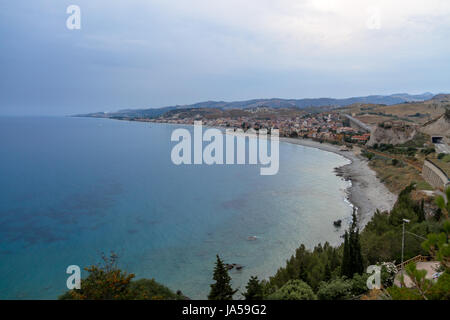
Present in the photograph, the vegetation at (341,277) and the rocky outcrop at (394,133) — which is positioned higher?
the rocky outcrop at (394,133)

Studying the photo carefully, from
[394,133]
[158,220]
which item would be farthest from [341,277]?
[394,133]

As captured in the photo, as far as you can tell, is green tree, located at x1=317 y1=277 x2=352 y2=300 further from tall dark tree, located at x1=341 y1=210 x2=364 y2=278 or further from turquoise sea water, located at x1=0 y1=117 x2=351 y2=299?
turquoise sea water, located at x1=0 y1=117 x2=351 y2=299

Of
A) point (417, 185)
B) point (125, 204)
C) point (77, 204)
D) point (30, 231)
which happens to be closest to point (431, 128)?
point (417, 185)

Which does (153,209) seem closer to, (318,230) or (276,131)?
(318,230)

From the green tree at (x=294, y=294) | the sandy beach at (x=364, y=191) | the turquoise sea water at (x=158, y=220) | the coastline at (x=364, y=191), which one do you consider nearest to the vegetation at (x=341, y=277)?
the green tree at (x=294, y=294)

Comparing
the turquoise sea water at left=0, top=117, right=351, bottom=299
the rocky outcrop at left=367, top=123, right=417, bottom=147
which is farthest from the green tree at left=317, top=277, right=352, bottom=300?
the rocky outcrop at left=367, top=123, right=417, bottom=147

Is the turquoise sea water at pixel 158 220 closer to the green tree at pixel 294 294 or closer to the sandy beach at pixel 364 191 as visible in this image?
the sandy beach at pixel 364 191
